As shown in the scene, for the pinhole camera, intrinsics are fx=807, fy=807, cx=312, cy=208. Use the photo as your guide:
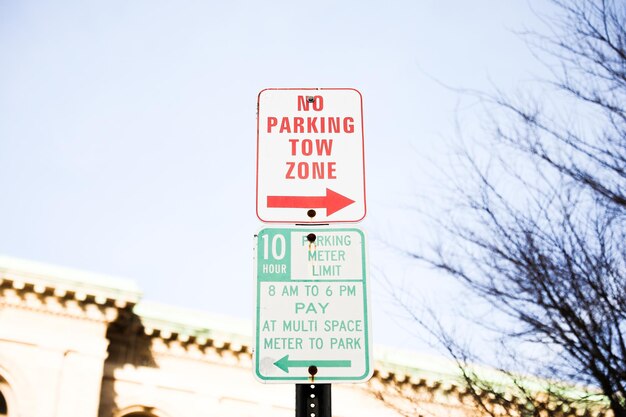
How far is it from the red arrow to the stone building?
46.3 ft

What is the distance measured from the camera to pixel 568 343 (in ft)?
23.2

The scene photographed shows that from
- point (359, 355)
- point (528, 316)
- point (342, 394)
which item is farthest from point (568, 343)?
point (342, 394)

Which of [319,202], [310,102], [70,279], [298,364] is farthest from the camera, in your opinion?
[70,279]

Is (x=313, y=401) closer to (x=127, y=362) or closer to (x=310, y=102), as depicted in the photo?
(x=310, y=102)

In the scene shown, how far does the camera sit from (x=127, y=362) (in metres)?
19.2

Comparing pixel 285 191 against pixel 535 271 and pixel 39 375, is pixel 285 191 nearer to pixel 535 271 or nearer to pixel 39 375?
pixel 535 271

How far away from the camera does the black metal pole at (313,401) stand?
8.66 feet

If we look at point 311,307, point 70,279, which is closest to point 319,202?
point 311,307

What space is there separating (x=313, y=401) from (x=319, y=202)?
2.27ft

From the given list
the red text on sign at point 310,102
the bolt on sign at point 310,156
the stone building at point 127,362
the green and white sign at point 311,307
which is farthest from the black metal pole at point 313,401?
the stone building at point 127,362

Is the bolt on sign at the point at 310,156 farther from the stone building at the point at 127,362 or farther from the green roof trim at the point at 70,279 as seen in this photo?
the green roof trim at the point at 70,279

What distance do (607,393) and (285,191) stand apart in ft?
17.1

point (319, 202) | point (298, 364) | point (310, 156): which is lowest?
point (298, 364)

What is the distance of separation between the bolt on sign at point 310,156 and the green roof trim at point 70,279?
15.8m
